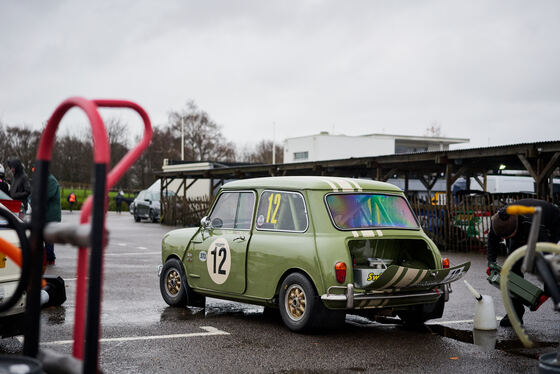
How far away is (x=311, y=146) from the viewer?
220 ft

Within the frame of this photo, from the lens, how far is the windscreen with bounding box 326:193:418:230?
843 cm

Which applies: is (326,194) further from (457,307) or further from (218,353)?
(457,307)

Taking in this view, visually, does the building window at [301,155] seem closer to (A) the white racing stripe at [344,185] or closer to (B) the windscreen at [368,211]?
(B) the windscreen at [368,211]

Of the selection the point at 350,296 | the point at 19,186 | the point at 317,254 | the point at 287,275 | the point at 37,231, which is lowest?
the point at 350,296

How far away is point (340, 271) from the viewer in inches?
305

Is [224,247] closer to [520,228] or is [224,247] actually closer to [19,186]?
[520,228]

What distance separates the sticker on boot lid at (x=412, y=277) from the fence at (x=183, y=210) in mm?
28316

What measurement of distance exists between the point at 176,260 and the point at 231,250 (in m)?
1.30

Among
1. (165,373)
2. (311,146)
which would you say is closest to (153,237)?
(165,373)

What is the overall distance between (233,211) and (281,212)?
880mm

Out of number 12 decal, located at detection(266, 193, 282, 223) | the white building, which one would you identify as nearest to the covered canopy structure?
number 12 decal, located at detection(266, 193, 282, 223)

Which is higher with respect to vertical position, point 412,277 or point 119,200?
point 119,200

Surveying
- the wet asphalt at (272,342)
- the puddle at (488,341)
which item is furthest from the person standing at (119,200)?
the puddle at (488,341)

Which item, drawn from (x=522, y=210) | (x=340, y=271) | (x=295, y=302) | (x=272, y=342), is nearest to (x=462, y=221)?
(x=295, y=302)
